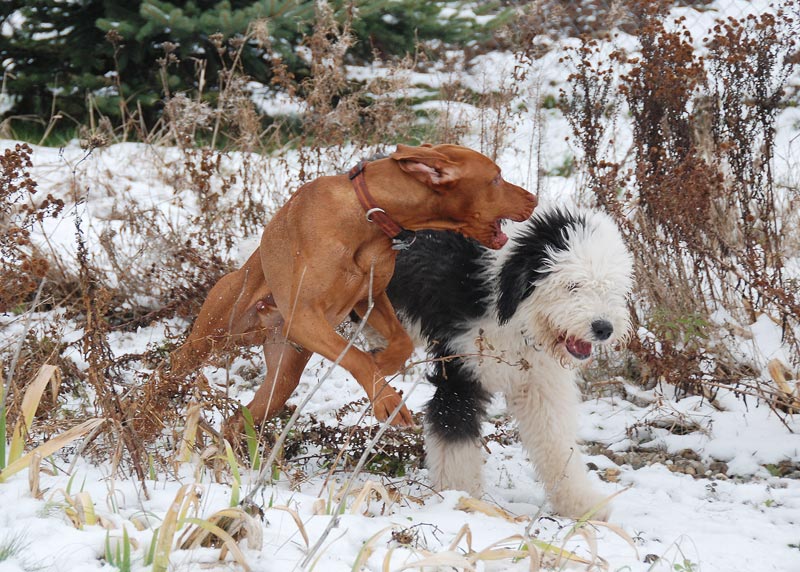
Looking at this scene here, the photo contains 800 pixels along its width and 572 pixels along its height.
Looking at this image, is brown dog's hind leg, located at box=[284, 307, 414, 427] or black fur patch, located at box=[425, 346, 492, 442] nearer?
brown dog's hind leg, located at box=[284, 307, 414, 427]

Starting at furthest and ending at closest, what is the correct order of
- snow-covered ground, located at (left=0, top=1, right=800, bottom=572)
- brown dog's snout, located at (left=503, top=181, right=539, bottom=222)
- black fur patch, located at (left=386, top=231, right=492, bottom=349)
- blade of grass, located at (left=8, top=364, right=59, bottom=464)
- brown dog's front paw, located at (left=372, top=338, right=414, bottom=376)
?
black fur patch, located at (left=386, top=231, right=492, bottom=349) < brown dog's front paw, located at (left=372, top=338, right=414, bottom=376) < brown dog's snout, located at (left=503, top=181, right=539, bottom=222) < blade of grass, located at (left=8, top=364, right=59, bottom=464) < snow-covered ground, located at (left=0, top=1, right=800, bottom=572)

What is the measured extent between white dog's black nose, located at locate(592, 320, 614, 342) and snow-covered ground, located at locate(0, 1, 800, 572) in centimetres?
74

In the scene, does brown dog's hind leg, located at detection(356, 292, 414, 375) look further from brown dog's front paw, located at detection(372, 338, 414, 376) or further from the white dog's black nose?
the white dog's black nose

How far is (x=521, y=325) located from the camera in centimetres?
379

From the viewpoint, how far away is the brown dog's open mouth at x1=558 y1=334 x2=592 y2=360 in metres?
3.66

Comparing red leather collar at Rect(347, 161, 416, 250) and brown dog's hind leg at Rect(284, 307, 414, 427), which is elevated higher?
red leather collar at Rect(347, 161, 416, 250)

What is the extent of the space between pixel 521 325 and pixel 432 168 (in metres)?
0.96

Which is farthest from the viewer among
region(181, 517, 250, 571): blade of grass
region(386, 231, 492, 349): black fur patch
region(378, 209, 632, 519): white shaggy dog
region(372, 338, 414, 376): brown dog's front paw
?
region(386, 231, 492, 349): black fur patch

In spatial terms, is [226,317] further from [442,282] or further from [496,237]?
[496,237]

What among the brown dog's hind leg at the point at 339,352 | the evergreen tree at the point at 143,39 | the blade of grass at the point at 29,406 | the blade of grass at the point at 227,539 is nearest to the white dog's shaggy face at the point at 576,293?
the brown dog's hind leg at the point at 339,352

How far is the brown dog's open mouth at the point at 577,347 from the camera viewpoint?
3664mm

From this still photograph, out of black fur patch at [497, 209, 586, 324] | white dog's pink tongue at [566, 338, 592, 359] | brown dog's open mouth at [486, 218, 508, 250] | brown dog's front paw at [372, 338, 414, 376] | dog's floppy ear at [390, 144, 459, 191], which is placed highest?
dog's floppy ear at [390, 144, 459, 191]

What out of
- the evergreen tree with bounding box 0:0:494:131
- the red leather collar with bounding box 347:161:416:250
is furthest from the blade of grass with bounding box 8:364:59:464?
the evergreen tree with bounding box 0:0:494:131

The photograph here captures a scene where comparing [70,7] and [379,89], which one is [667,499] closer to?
[379,89]
